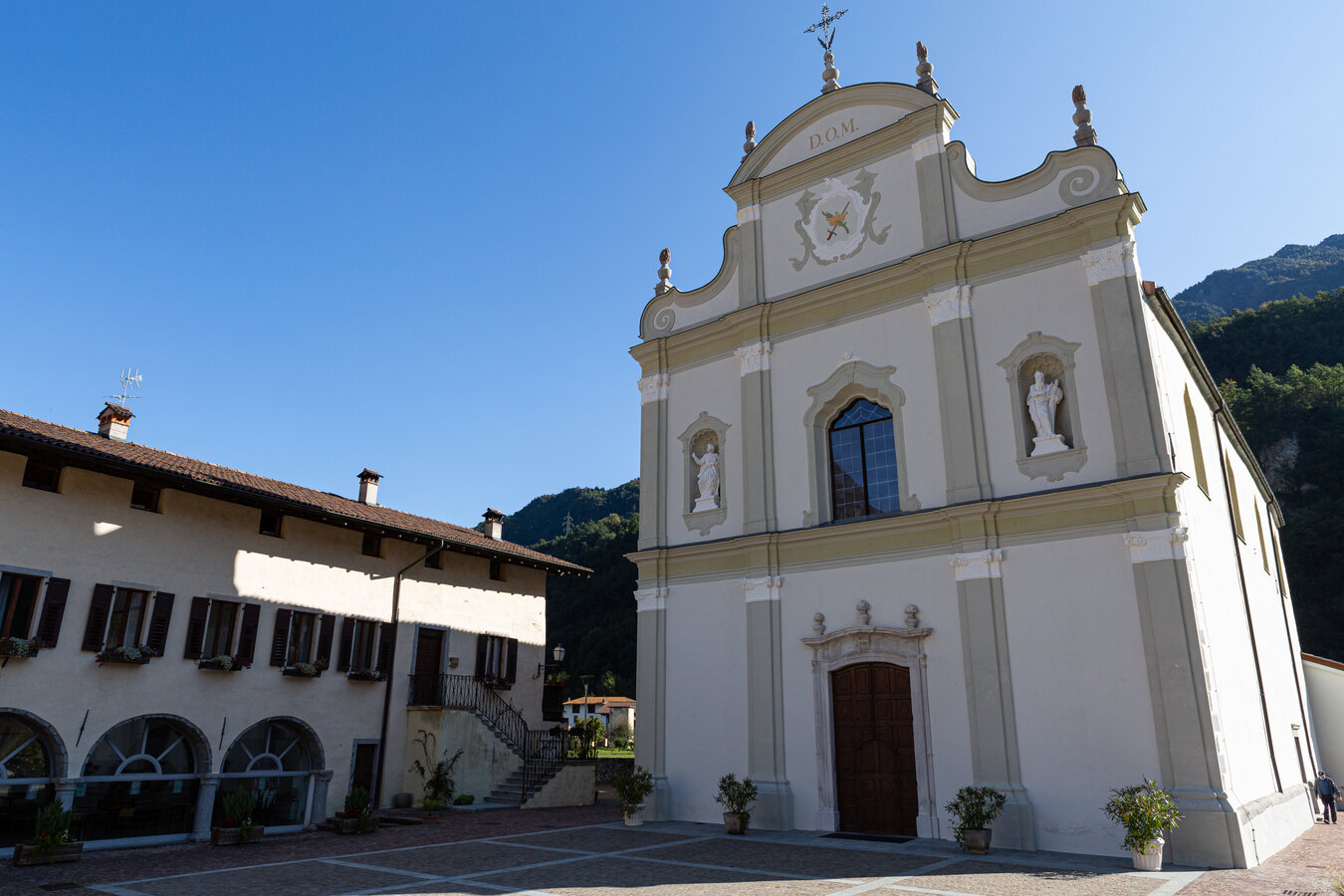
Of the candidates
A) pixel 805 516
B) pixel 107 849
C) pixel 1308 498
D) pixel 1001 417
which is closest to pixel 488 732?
Answer: pixel 107 849

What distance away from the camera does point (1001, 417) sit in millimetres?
14133

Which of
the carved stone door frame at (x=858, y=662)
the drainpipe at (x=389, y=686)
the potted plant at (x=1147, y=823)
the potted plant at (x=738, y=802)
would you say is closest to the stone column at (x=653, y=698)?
the potted plant at (x=738, y=802)

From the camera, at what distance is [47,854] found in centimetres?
1187

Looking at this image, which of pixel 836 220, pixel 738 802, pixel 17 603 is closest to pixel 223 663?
pixel 17 603

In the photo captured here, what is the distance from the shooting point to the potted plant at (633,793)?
1554 centimetres

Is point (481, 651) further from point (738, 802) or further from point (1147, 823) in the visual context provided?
point (1147, 823)

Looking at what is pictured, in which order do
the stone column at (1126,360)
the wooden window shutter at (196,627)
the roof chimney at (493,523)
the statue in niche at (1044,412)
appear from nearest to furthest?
the stone column at (1126,360), the statue in niche at (1044,412), the wooden window shutter at (196,627), the roof chimney at (493,523)

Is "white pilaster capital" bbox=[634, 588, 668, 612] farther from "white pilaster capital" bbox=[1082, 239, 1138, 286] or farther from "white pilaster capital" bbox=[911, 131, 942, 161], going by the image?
"white pilaster capital" bbox=[911, 131, 942, 161]

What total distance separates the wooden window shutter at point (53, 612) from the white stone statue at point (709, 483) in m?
11.2

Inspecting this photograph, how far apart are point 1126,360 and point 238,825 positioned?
16.5m

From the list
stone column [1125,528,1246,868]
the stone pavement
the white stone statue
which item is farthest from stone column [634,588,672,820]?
stone column [1125,528,1246,868]

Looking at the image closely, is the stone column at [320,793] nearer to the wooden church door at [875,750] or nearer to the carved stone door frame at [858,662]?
the carved stone door frame at [858,662]

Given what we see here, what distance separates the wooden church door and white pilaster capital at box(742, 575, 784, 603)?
1901mm

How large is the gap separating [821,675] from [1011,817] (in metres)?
3.72
